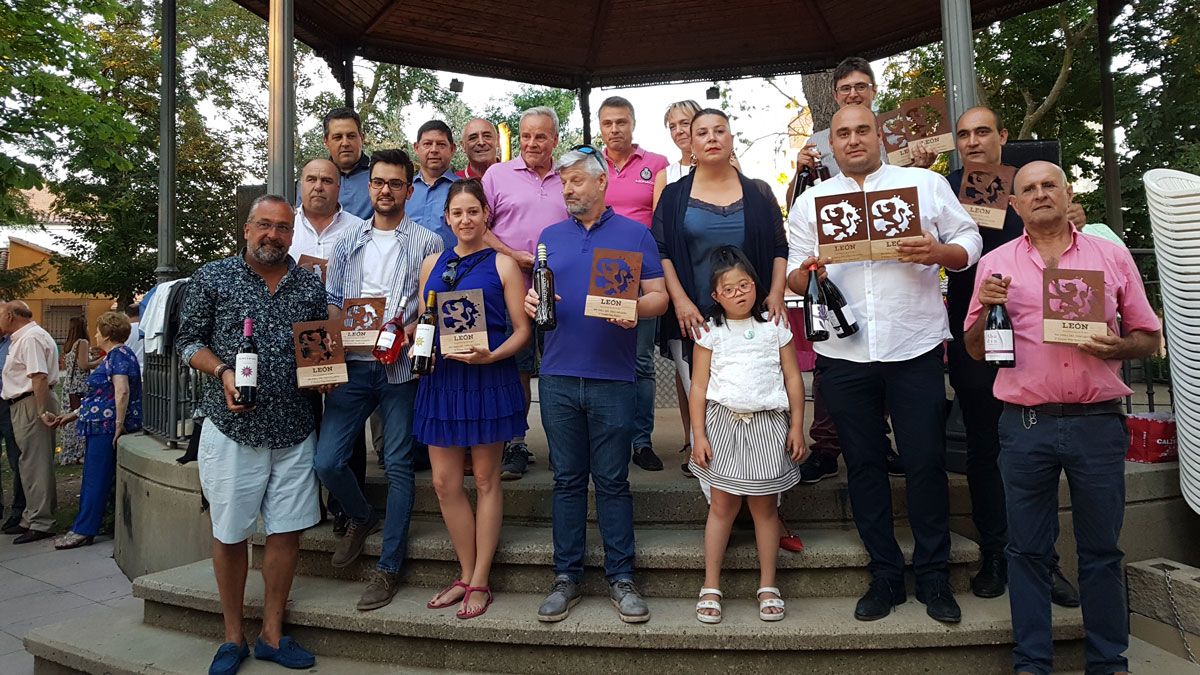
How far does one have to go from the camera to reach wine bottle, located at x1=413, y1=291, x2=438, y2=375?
321cm

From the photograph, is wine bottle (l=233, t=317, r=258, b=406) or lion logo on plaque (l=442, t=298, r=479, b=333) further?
lion logo on plaque (l=442, t=298, r=479, b=333)

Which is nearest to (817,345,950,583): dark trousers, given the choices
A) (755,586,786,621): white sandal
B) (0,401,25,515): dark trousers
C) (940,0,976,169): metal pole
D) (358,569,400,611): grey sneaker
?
(755,586,786,621): white sandal

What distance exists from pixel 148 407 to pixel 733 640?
543cm

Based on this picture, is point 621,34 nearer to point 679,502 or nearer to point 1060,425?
point 679,502

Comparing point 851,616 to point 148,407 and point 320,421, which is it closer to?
point 320,421

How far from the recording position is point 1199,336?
3.38 m

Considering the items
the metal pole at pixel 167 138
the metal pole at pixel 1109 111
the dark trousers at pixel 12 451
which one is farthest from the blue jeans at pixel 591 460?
the dark trousers at pixel 12 451

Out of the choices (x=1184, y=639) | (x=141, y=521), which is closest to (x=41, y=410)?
(x=141, y=521)

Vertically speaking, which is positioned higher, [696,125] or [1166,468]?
[696,125]

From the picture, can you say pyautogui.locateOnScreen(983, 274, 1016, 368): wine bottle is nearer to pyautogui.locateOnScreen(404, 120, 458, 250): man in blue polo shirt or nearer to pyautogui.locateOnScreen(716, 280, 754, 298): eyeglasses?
pyautogui.locateOnScreen(716, 280, 754, 298): eyeglasses

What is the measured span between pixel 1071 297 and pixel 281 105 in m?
4.82

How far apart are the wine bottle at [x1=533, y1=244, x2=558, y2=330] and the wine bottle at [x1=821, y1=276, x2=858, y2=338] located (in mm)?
1265

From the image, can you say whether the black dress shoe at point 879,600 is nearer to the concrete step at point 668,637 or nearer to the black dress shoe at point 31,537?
the concrete step at point 668,637

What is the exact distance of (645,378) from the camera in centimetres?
447
